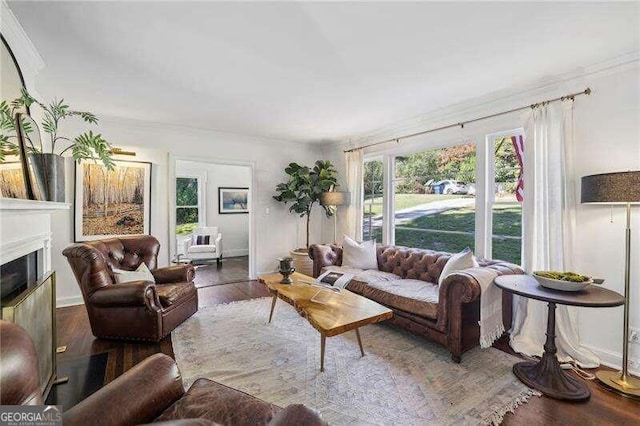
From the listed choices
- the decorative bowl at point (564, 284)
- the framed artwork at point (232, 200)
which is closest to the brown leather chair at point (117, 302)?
the decorative bowl at point (564, 284)

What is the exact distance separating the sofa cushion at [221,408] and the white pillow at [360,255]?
2.81 m

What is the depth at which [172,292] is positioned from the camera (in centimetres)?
298

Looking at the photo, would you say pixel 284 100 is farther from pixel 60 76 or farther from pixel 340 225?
pixel 340 225

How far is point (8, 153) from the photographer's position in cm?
170

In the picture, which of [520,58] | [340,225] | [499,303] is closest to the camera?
[520,58]

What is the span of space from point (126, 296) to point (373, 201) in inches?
144

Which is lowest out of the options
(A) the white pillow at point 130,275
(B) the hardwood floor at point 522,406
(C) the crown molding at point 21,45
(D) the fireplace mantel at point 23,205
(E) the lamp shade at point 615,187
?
(B) the hardwood floor at point 522,406

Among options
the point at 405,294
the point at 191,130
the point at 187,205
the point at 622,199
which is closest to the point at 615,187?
the point at 622,199

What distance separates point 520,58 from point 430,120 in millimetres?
1480

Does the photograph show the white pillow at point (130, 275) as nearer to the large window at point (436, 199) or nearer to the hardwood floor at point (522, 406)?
the hardwood floor at point (522, 406)

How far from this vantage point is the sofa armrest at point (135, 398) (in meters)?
1.01

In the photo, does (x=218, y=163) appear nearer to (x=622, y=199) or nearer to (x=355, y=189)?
(x=355, y=189)

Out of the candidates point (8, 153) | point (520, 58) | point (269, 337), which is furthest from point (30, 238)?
point (520, 58)

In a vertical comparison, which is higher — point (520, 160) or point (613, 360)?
point (520, 160)
